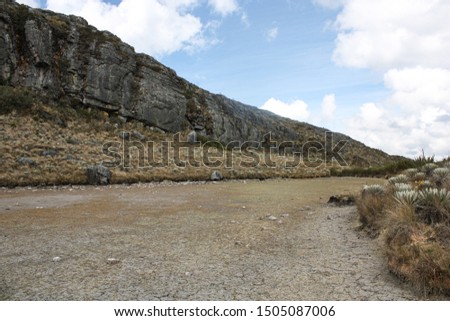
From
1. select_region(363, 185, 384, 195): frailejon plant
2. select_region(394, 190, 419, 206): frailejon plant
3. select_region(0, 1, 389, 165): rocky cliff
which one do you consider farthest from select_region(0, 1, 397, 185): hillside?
select_region(394, 190, 419, 206): frailejon plant

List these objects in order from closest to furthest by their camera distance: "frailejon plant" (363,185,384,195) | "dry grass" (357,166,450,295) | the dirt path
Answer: "dry grass" (357,166,450,295) < the dirt path < "frailejon plant" (363,185,384,195)

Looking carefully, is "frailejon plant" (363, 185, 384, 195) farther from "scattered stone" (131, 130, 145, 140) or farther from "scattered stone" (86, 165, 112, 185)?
"scattered stone" (131, 130, 145, 140)

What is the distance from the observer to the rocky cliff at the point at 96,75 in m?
36.5

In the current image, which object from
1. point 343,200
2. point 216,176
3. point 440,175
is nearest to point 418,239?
point 440,175

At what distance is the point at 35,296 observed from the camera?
4.77 m

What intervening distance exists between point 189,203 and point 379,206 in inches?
289

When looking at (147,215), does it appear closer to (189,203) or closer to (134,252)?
(189,203)

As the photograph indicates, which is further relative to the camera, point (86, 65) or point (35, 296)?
point (86, 65)

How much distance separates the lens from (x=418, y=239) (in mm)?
5945

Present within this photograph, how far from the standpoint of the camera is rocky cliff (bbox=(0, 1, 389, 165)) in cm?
3647

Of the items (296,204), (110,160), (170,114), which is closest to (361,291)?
(296,204)

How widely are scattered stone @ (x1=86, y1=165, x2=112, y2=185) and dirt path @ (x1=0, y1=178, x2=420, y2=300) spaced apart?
970 centimetres

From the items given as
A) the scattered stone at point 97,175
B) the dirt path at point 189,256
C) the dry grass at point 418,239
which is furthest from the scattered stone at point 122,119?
the dry grass at point 418,239

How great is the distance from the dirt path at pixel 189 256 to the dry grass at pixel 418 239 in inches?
11.3
